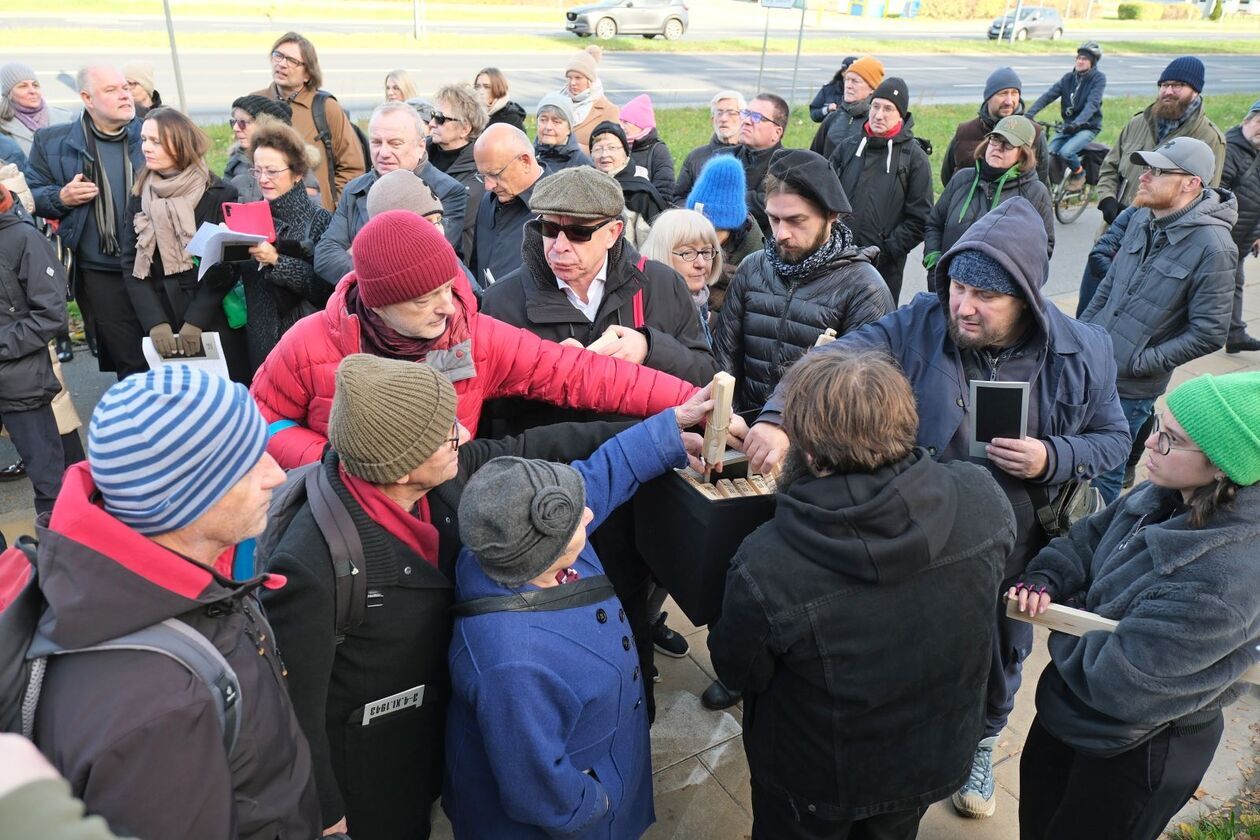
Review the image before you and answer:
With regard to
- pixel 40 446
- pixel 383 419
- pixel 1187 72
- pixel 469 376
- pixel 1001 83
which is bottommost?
pixel 40 446

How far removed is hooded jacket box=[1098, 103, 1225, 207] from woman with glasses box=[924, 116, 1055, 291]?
52.7 inches

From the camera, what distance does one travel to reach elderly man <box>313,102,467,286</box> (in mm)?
4430

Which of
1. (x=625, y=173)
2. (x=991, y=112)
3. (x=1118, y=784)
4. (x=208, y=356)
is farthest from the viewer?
(x=991, y=112)

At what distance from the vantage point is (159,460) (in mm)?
→ 1455

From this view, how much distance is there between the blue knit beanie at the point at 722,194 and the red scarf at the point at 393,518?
3070 millimetres

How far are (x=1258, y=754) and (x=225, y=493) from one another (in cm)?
402

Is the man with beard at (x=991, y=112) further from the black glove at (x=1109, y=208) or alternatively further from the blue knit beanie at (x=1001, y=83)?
the black glove at (x=1109, y=208)

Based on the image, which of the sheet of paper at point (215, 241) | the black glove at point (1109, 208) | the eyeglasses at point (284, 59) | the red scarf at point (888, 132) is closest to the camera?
the sheet of paper at point (215, 241)

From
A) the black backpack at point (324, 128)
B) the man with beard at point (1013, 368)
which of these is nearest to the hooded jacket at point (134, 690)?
the man with beard at point (1013, 368)

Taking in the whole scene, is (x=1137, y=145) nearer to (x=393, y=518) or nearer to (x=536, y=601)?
(x=536, y=601)

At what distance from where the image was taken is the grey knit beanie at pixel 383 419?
1.84 m

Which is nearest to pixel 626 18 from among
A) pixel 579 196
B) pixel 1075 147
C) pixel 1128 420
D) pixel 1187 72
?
pixel 1075 147

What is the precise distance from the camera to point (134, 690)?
1326 mm

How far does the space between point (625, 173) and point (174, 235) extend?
2.92m
